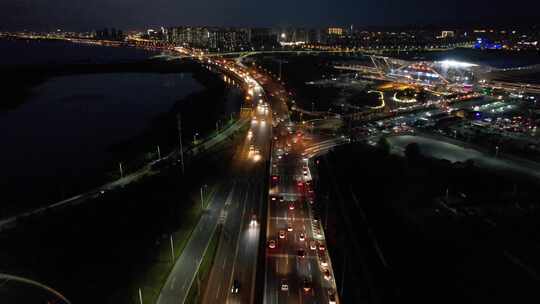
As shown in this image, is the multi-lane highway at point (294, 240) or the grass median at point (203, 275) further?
the multi-lane highway at point (294, 240)

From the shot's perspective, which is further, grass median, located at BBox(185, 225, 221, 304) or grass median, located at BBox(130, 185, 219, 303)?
grass median, located at BBox(130, 185, 219, 303)

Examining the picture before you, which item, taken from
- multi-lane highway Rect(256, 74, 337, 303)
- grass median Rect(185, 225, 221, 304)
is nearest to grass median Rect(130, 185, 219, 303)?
grass median Rect(185, 225, 221, 304)

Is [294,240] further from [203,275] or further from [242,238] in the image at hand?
[203,275]

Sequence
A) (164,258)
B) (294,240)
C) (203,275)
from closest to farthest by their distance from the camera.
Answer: (203,275)
(164,258)
(294,240)

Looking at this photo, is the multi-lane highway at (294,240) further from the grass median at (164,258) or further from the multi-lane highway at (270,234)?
the grass median at (164,258)

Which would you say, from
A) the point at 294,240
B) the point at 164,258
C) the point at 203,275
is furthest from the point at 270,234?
the point at 164,258

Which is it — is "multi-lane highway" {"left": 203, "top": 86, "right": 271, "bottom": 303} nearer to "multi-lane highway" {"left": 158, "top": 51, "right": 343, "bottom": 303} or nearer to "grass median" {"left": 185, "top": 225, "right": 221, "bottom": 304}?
"multi-lane highway" {"left": 158, "top": 51, "right": 343, "bottom": 303}

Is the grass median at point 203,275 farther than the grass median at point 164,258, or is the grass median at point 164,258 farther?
the grass median at point 164,258

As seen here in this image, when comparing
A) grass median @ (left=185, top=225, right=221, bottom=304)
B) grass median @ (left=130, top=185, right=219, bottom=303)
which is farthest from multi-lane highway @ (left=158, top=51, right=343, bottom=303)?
grass median @ (left=130, top=185, right=219, bottom=303)

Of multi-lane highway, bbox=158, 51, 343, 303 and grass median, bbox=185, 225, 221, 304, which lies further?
multi-lane highway, bbox=158, 51, 343, 303

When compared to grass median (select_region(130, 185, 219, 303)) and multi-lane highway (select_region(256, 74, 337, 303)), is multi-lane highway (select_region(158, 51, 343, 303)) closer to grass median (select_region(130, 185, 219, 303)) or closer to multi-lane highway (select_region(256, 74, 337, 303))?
multi-lane highway (select_region(256, 74, 337, 303))

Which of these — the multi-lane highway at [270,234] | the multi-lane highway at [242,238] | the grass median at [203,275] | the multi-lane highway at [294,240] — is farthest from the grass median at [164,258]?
the multi-lane highway at [294,240]

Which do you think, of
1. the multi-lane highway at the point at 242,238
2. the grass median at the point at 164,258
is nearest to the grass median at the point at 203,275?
the multi-lane highway at the point at 242,238
